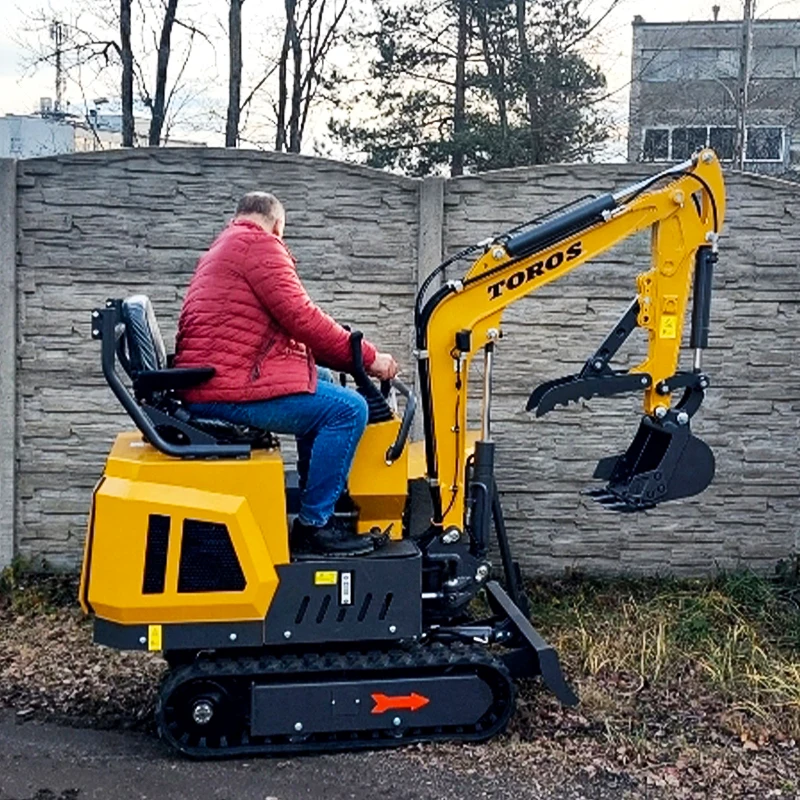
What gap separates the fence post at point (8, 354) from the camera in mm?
6902

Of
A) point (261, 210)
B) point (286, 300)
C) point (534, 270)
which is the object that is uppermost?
point (261, 210)

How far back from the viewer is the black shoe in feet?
16.8

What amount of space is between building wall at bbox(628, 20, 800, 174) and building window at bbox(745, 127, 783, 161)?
163 millimetres

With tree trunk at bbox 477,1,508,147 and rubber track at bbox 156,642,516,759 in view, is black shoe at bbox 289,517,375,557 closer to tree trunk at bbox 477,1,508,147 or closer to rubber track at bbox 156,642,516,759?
rubber track at bbox 156,642,516,759

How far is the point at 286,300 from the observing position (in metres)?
4.93

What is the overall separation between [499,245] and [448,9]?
16.3 metres

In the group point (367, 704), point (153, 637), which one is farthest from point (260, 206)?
point (367, 704)

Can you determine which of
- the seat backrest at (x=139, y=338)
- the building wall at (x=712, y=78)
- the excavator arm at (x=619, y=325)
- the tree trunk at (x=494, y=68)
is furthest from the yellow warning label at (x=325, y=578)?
the building wall at (x=712, y=78)

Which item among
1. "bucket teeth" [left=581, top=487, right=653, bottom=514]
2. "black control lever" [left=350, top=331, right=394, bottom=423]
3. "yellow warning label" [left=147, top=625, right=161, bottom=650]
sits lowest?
"yellow warning label" [left=147, top=625, right=161, bottom=650]

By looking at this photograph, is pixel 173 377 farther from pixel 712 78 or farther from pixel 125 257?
pixel 712 78

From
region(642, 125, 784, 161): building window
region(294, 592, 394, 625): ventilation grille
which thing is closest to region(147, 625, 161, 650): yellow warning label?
region(294, 592, 394, 625): ventilation grille

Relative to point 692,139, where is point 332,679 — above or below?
below

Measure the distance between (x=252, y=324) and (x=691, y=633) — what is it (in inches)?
120

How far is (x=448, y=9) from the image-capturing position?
67.1ft
